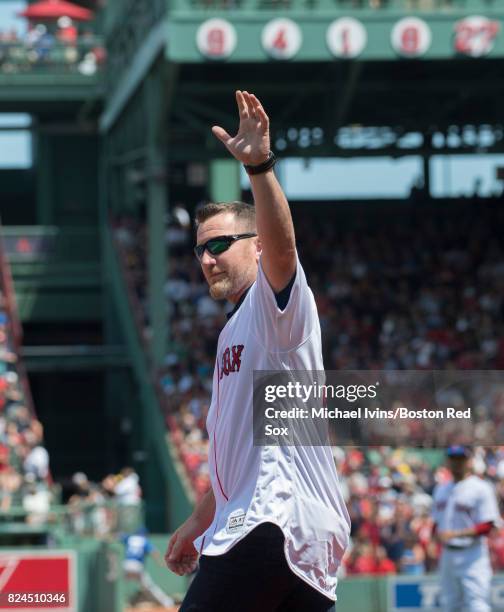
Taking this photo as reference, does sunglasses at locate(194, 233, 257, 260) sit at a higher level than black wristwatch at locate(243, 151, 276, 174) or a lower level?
lower

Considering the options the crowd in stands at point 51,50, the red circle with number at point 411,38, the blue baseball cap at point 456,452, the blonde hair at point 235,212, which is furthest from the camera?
the crowd in stands at point 51,50

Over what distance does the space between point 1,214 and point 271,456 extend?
31897mm

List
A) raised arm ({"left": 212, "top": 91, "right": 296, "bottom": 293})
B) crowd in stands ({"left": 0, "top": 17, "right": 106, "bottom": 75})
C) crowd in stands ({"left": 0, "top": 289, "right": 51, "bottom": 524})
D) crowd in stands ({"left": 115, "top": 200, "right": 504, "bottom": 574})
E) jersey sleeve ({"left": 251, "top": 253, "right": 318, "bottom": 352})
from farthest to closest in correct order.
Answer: crowd in stands ({"left": 0, "top": 17, "right": 106, "bottom": 75}) < crowd in stands ({"left": 0, "top": 289, "right": 51, "bottom": 524}) < crowd in stands ({"left": 115, "top": 200, "right": 504, "bottom": 574}) < jersey sleeve ({"left": 251, "top": 253, "right": 318, "bottom": 352}) < raised arm ({"left": 212, "top": 91, "right": 296, "bottom": 293})

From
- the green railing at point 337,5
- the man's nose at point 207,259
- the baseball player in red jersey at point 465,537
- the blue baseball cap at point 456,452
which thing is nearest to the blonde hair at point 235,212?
the man's nose at point 207,259

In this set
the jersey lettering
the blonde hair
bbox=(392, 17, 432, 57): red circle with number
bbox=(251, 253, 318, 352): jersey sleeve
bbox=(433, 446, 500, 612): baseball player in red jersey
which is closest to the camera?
bbox=(251, 253, 318, 352): jersey sleeve

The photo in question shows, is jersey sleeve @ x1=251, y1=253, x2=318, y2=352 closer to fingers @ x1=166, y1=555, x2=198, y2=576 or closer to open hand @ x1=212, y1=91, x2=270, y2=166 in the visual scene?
open hand @ x1=212, y1=91, x2=270, y2=166

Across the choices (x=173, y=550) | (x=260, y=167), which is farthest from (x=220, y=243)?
(x=173, y=550)

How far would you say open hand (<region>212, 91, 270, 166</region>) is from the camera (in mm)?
3621

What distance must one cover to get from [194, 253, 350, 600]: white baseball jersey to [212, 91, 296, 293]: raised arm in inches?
3.6

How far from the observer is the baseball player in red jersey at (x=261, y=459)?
12.1 feet

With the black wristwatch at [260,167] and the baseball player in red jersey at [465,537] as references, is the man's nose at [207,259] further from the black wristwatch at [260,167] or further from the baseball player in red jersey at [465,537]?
the baseball player in red jersey at [465,537]

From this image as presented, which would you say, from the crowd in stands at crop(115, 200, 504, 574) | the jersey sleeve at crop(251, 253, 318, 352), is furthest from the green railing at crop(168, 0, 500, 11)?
the jersey sleeve at crop(251, 253, 318, 352)

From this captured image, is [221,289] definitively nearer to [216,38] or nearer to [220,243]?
[220,243]

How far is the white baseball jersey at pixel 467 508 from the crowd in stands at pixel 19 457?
839 centimetres
